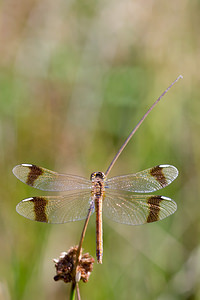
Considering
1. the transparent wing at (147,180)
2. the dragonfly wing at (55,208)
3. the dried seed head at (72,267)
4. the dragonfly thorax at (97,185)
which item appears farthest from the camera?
the dragonfly thorax at (97,185)

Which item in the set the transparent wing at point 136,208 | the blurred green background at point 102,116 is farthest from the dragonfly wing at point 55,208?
the blurred green background at point 102,116

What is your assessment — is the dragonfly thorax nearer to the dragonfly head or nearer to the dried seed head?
the dragonfly head

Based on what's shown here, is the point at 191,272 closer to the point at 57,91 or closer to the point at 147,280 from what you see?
the point at 147,280

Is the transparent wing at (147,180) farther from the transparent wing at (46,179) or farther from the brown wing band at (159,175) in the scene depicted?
the transparent wing at (46,179)

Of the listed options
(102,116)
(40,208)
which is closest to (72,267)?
→ (40,208)

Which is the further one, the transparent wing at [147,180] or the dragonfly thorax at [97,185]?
the dragonfly thorax at [97,185]

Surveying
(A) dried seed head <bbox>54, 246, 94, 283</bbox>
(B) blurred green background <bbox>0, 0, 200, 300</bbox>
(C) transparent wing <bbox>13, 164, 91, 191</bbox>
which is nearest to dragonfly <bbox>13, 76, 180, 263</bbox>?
(C) transparent wing <bbox>13, 164, 91, 191</bbox>

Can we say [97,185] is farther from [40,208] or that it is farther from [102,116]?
[102,116]

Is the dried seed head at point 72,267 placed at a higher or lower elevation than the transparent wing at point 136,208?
lower
